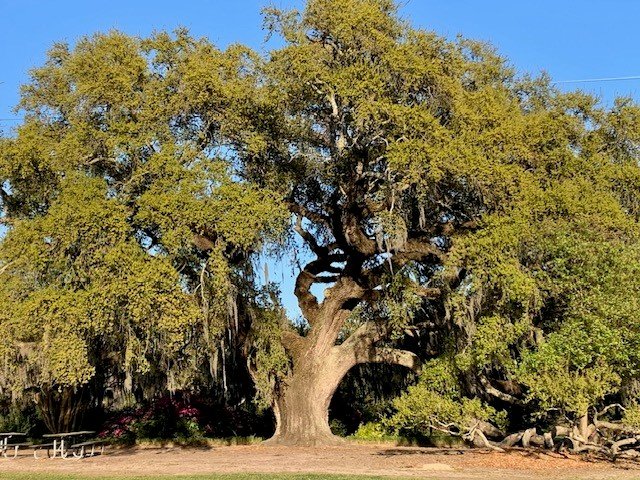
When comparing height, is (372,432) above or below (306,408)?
below

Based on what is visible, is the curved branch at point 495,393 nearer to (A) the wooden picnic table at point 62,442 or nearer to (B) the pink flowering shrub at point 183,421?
(B) the pink flowering shrub at point 183,421

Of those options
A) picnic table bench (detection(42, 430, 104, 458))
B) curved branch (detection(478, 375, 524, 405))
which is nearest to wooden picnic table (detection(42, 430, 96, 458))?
picnic table bench (detection(42, 430, 104, 458))

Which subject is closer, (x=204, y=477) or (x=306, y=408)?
(x=204, y=477)

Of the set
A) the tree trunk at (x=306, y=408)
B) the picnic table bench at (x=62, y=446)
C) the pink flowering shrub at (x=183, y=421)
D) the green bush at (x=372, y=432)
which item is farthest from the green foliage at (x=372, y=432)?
the picnic table bench at (x=62, y=446)

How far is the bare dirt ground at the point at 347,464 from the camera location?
12562 millimetres

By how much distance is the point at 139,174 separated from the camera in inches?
651

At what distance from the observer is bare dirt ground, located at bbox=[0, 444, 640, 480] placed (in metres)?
12.6

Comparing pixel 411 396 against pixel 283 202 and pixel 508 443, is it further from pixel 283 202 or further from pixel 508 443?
pixel 283 202

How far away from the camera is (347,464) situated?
14.6 meters

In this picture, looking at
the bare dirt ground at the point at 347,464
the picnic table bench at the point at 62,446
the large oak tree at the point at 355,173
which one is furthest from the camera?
the picnic table bench at the point at 62,446

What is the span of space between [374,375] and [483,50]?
1082 centimetres

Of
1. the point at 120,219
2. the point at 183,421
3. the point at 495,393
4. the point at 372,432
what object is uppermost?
the point at 120,219

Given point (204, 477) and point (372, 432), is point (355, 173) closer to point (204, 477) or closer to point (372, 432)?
point (372, 432)

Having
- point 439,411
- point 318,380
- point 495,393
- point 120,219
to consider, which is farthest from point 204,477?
point 495,393
